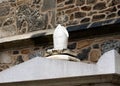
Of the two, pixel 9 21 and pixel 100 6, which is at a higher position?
pixel 100 6

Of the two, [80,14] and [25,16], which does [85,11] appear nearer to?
[80,14]

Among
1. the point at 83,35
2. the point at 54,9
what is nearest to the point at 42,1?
the point at 54,9

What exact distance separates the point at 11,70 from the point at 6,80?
→ 4.3 inches

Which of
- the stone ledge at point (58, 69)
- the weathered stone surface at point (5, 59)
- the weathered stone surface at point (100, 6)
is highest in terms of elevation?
the weathered stone surface at point (100, 6)

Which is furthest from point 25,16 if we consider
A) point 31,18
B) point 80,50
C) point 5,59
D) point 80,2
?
point 80,50

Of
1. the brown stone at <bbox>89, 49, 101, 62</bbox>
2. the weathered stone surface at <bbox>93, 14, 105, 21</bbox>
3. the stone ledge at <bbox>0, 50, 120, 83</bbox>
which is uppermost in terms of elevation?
the weathered stone surface at <bbox>93, 14, 105, 21</bbox>

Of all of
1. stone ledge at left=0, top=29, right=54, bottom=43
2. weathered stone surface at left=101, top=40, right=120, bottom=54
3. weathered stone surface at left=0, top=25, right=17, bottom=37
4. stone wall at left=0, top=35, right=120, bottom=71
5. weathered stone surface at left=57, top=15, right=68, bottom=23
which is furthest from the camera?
weathered stone surface at left=0, top=25, right=17, bottom=37

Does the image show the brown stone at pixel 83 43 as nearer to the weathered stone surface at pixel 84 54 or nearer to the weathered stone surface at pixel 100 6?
the weathered stone surface at pixel 84 54

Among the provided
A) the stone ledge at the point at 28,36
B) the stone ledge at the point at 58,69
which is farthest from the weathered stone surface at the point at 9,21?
Result: the stone ledge at the point at 58,69

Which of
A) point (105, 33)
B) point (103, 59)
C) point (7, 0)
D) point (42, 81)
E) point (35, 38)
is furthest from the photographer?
point (7, 0)

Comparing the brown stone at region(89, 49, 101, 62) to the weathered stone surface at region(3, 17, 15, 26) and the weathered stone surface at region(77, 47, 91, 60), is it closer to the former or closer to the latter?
the weathered stone surface at region(77, 47, 91, 60)

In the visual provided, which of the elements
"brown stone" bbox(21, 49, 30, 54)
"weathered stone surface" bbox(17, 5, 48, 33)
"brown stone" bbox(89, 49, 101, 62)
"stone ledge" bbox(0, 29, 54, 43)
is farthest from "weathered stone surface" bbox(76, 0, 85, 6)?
"brown stone" bbox(21, 49, 30, 54)

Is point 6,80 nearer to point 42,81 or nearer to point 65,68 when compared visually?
point 42,81

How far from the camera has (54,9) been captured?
7.72 meters
